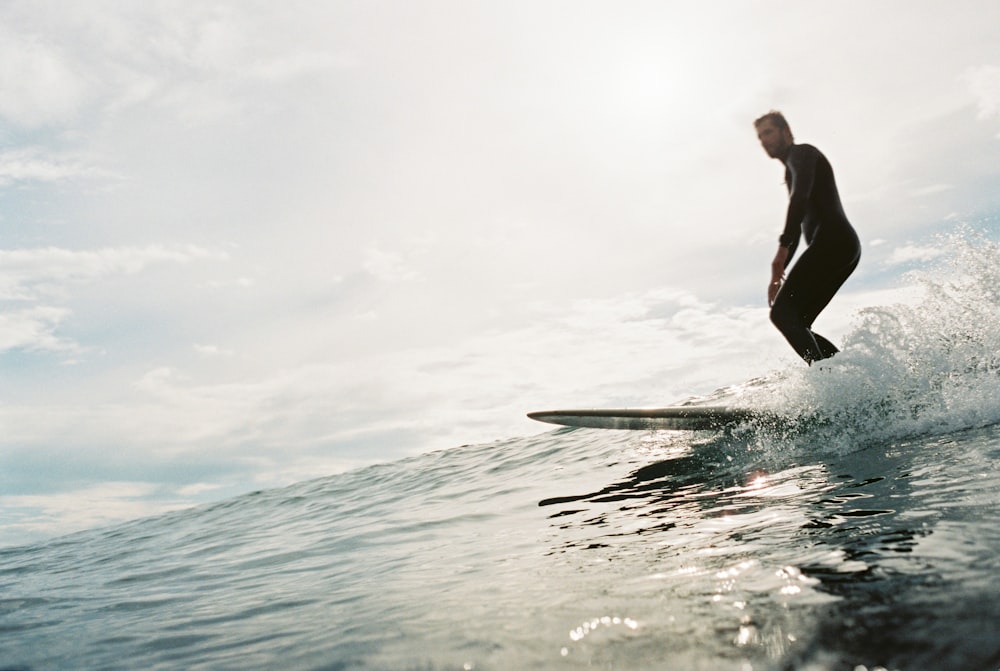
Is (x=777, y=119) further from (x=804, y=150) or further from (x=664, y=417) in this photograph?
(x=664, y=417)

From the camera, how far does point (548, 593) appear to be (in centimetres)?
274

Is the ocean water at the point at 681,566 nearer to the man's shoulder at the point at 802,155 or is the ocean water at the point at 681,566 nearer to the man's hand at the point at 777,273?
the man's hand at the point at 777,273

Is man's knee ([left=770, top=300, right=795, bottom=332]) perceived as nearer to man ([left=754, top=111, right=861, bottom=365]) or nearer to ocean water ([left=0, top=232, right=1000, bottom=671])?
man ([left=754, top=111, right=861, bottom=365])

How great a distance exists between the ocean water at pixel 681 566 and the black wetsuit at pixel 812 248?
1.61ft

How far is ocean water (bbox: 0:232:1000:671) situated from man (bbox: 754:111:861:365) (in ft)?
1.42

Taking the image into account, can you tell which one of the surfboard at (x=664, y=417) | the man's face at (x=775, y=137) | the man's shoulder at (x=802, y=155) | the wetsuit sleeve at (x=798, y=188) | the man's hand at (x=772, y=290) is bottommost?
the surfboard at (x=664, y=417)

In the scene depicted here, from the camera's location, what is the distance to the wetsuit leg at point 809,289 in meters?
5.95

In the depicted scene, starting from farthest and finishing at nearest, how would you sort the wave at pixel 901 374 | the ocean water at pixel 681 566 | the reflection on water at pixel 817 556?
the wave at pixel 901 374
the ocean water at pixel 681 566
the reflection on water at pixel 817 556

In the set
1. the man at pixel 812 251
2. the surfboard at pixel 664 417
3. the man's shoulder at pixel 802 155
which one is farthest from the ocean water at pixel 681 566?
the man's shoulder at pixel 802 155

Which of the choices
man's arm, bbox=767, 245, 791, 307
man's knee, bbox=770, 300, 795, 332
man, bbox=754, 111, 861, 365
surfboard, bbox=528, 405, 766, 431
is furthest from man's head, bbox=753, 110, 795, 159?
surfboard, bbox=528, 405, 766, 431

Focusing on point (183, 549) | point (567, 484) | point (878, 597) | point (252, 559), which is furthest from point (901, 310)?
point (183, 549)

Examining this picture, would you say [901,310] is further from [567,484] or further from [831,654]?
[831,654]

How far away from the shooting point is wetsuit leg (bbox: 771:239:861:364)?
5.95 m

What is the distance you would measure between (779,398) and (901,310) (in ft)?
4.88
